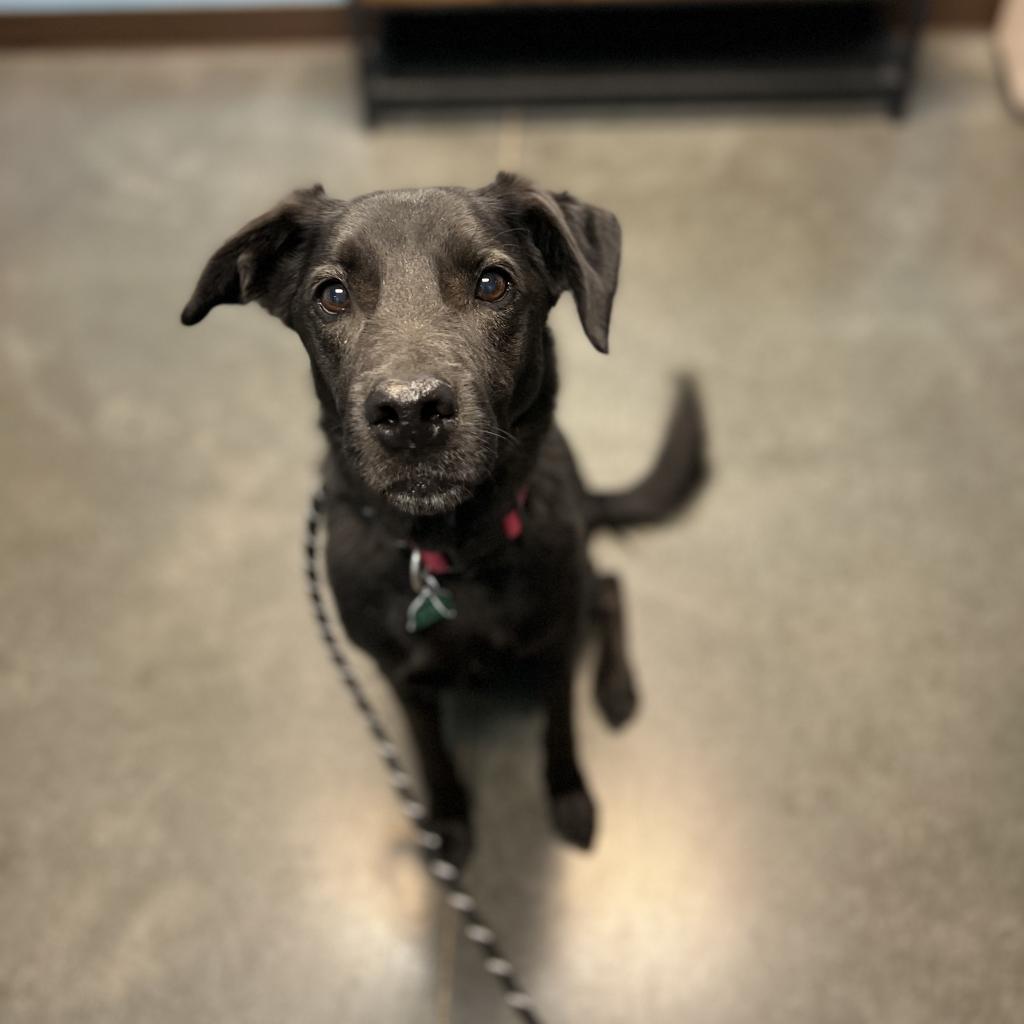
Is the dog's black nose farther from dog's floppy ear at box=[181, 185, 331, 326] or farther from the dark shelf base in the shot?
the dark shelf base

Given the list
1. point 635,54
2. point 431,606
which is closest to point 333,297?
point 431,606

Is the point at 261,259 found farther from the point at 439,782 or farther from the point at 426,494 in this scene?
the point at 439,782

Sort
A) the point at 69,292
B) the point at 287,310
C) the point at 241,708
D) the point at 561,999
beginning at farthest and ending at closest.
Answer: the point at 69,292 < the point at 241,708 < the point at 561,999 < the point at 287,310

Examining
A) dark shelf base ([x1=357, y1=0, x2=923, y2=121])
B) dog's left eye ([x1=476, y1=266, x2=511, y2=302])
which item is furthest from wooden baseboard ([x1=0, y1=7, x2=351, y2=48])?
dog's left eye ([x1=476, y1=266, x2=511, y2=302])

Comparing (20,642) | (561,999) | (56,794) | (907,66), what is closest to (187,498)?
(20,642)

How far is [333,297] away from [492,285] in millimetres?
166

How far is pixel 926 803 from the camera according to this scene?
58.6 inches

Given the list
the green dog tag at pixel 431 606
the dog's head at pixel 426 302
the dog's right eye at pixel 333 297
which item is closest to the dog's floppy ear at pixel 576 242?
the dog's head at pixel 426 302

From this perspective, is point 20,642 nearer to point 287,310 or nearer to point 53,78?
point 287,310

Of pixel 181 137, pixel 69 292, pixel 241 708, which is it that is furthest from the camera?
pixel 181 137

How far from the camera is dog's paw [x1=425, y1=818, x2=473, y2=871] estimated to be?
1.47 m

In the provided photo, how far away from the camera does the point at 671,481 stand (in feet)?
5.58

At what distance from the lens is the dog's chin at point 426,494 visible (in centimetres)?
104

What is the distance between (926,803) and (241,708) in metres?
1.03
